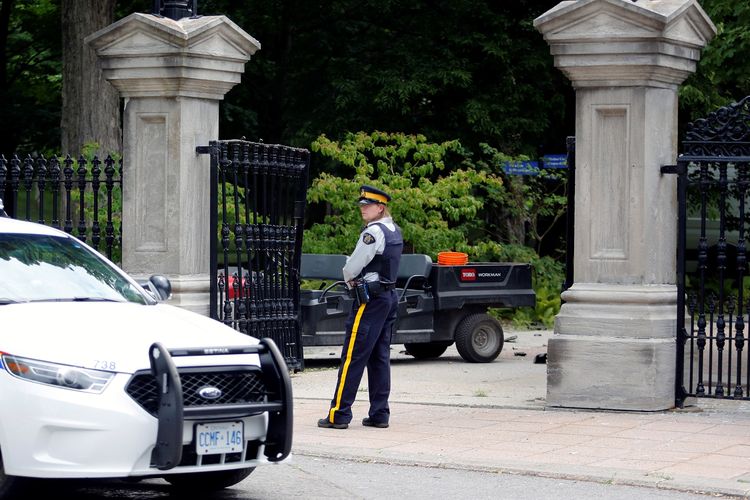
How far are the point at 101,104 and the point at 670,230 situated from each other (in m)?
12.1

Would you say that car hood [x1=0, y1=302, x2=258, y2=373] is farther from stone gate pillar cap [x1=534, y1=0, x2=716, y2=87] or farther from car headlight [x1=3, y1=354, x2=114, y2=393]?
stone gate pillar cap [x1=534, y1=0, x2=716, y2=87]

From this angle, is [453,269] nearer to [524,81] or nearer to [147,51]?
[147,51]

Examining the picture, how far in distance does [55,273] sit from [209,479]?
Answer: 64.0 inches

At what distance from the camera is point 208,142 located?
13.1 metres

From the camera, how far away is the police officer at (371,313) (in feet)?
34.7

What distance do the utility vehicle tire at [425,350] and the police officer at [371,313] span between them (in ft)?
18.7

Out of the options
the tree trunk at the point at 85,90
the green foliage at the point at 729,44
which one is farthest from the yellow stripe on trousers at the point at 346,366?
the tree trunk at the point at 85,90

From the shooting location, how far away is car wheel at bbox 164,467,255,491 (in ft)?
26.1

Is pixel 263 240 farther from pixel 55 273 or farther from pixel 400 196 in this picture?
pixel 400 196

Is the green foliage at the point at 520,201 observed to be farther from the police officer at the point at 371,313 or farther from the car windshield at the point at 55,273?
the car windshield at the point at 55,273

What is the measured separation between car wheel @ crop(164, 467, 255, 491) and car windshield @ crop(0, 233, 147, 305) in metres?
→ 1.19

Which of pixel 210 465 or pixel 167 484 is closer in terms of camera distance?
pixel 210 465

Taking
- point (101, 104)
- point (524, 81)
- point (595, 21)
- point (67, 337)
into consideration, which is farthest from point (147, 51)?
point (524, 81)

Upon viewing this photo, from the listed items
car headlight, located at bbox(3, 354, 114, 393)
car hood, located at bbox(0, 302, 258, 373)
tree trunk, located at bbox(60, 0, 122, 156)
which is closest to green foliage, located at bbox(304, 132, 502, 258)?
tree trunk, located at bbox(60, 0, 122, 156)
